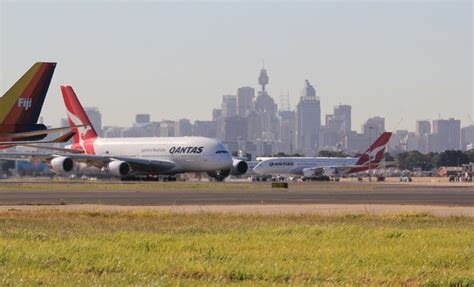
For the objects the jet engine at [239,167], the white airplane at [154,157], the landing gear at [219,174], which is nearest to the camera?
the white airplane at [154,157]

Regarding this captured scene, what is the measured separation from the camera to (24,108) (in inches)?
2520

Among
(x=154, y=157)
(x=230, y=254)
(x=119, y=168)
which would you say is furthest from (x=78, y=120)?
(x=230, y=254)

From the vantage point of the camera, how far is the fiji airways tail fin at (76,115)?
12525 cm

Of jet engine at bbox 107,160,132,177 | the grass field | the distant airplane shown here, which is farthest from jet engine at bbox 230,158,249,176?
the grass field

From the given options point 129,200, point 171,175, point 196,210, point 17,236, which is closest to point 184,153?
point 171,175

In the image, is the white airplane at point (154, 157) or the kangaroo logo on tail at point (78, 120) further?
the kangaroo logo on tail at point (78, 120)

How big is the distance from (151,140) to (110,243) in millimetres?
94352

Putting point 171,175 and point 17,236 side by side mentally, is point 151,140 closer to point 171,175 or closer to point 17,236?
point 171,175

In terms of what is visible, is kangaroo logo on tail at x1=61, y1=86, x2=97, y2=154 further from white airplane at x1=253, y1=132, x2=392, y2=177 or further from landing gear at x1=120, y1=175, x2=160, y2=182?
white airplane at x1=253, y1=132, x2=392, y2=177

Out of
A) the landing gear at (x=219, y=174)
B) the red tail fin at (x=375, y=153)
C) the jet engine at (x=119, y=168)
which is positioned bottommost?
the landing gear at (x=219, y=174)

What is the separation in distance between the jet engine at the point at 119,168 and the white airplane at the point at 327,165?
43.1m

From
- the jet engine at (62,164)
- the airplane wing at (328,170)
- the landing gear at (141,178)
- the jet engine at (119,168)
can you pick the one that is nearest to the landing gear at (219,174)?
the landing gear at (141,178)

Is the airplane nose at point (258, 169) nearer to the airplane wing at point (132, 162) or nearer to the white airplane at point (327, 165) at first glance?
the white airplane at point (327, 165)

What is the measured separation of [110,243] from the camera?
26312mm
